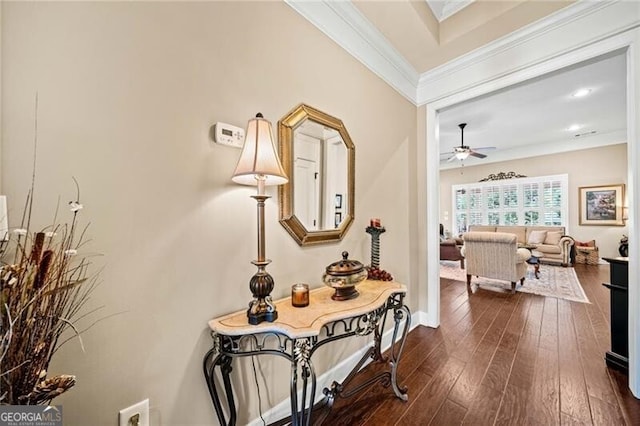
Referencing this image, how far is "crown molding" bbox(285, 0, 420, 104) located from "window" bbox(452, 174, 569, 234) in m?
5.84

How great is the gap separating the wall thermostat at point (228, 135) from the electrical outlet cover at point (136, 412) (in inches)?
43.2

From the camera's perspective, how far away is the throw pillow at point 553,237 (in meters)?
5.52

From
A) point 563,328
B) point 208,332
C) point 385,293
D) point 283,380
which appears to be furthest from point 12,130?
point 563,328

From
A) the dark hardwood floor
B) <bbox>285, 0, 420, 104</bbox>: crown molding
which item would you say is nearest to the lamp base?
the dark hardwood floor

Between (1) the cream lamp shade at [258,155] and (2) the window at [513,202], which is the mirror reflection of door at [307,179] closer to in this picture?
(1) the cream lamp shade at [258,155]

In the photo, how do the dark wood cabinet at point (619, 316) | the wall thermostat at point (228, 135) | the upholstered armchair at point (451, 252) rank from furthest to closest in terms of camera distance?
1. the upholstered armchair at point (451, 252)
2. the dark wood cabinet at point (619, 316)
3. the wall thermostat at point (228, 135)

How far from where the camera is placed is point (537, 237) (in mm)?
5770

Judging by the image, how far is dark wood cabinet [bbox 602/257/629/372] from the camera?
1.79 m

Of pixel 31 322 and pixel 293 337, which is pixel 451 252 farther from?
pixel 31 322

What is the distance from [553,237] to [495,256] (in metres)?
3.19

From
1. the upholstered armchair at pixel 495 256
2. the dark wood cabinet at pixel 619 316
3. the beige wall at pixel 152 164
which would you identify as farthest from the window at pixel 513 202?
the beige wall at pixel 152 164

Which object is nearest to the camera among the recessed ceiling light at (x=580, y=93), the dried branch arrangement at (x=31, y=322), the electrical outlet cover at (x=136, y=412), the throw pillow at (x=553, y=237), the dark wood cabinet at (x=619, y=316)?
the dried branch arrangement at (x=31, y=322)

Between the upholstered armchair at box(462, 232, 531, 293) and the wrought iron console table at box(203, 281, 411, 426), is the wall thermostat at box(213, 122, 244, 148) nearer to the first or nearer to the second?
the wrought iron console table at box(203, 281, 411, 426)

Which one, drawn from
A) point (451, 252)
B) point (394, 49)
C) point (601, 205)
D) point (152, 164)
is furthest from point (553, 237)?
point (152, 164)
